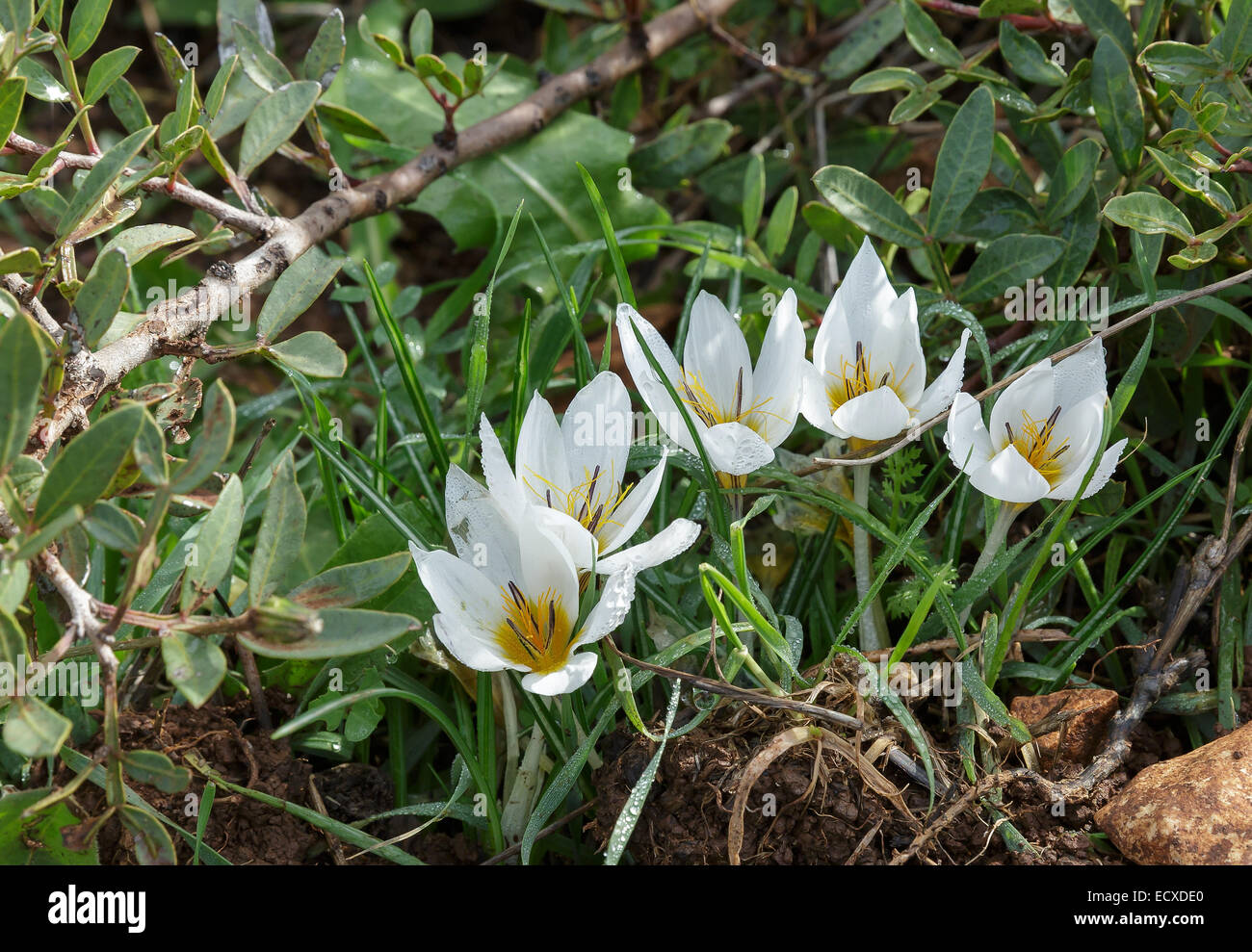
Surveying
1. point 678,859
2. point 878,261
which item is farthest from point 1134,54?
point 678,859

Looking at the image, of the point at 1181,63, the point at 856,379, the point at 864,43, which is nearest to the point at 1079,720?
the point at 856,379

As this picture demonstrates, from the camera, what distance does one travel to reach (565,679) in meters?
1.28

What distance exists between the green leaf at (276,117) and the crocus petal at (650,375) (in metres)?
0.62

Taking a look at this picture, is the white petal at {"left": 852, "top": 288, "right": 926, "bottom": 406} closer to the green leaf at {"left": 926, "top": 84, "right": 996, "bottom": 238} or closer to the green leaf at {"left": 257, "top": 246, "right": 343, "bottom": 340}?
the green leaf at {"left": 926, "top": 84, "right": 996, "bottom": 238}

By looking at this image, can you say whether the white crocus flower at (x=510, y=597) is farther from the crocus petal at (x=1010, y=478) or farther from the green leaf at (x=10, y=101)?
the green leaf at (x=10, y=101)

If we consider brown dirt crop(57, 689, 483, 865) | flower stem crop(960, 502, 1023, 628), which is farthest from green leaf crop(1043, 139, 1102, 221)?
brown dirt crop(57, 689, 483, 865)

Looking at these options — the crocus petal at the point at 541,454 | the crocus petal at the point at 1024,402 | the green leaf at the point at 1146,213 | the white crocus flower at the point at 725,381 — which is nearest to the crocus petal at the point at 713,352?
the white crocus flower at the point at 725,381

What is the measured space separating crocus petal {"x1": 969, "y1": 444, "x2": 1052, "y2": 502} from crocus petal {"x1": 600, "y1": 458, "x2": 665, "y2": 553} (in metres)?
0.43

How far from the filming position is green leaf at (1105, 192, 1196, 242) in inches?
61.6

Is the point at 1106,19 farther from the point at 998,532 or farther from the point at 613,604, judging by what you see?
the point at 613,604

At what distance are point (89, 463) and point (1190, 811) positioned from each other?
4.53 feet

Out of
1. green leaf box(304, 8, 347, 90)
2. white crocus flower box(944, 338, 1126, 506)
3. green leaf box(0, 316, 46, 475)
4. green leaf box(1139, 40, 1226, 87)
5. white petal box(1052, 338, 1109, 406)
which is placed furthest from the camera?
green leaf box(304, 8, 347, 90)

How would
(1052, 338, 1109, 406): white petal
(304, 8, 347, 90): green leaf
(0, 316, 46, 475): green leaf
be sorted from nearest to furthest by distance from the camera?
(0, 316, 46, 475): green leaf < (1052, 338, 1109, 406): white petal < (304, 8, 347, 90): green leaf

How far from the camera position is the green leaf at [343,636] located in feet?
3.78
